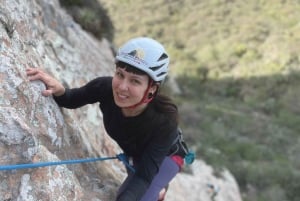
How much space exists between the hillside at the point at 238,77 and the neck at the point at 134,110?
693cm

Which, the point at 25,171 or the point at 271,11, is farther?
the point at 271,11

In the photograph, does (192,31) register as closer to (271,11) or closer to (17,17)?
(271,11)

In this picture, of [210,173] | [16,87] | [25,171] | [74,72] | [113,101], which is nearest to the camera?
[25,171]

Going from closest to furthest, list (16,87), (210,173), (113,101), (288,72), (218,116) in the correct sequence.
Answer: (16,87), (113,101), (210,173), (218,116), (288,72)

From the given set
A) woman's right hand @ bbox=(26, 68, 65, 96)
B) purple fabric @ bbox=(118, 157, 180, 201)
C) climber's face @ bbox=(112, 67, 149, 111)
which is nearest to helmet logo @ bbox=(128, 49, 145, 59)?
climber's face @ bbox=(112, 67, 149, 111)

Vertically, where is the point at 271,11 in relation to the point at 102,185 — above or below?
below

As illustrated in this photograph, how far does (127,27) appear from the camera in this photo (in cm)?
3466

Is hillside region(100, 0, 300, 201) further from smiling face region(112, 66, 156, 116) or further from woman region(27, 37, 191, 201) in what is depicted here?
smiling face region(112, 66, 156, 116)

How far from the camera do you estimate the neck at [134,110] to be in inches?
130

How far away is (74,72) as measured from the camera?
5820 mm

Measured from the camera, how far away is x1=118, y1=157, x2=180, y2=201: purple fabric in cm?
360

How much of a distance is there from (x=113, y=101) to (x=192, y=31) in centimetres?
3295

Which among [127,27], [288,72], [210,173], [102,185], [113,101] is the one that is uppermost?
[113,101]

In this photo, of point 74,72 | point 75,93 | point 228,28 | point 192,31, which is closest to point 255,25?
point 228,28
